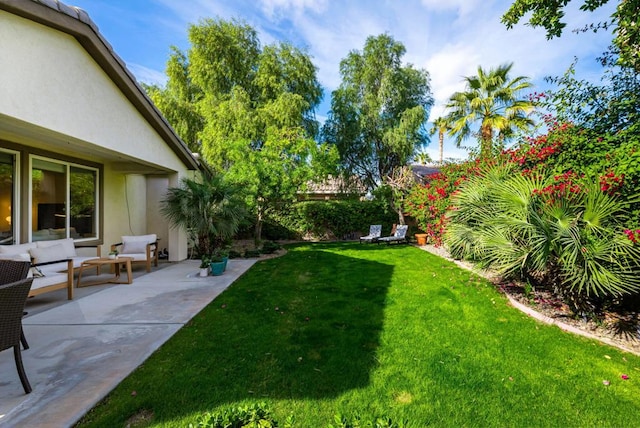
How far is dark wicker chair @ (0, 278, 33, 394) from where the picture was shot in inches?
109

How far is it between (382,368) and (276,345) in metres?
1.44

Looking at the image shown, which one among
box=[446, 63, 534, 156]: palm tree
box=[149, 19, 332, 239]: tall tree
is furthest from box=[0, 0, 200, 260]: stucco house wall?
box=[446, 63, 534, 156]: palm tree

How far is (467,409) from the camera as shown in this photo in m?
2.82

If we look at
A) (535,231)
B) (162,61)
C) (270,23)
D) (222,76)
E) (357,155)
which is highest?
(270,23)

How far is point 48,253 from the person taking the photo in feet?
22.3

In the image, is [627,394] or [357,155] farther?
[357,155]

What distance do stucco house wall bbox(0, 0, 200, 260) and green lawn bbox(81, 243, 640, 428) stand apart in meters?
4.11

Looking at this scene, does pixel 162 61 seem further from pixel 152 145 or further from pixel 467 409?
pixel 467 409

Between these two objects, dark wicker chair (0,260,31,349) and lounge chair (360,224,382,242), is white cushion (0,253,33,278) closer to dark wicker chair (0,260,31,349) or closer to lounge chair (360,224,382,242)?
dark wicker chair (0,260,31,349)

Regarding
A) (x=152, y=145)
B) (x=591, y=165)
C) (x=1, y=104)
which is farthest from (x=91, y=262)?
(x=591, y=165)

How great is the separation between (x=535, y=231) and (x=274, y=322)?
4.47 m

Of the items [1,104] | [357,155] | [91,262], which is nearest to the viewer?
[1,104]

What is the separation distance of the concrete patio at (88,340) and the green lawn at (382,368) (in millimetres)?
250

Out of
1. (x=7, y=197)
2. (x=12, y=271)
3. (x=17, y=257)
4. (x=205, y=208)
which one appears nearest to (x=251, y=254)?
(x=205, y=208)
